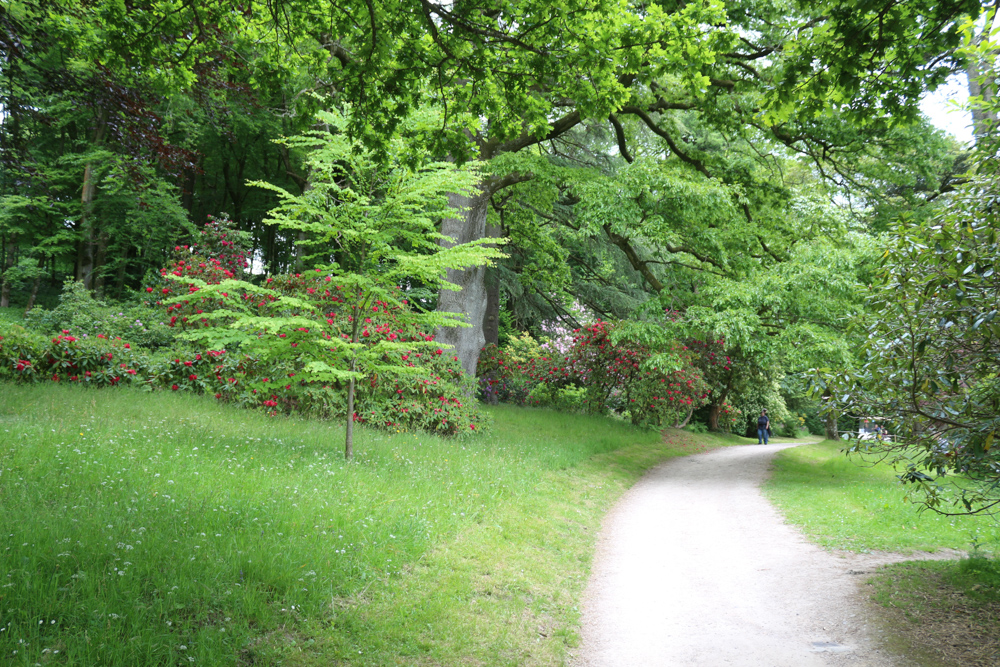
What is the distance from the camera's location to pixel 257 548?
4.52 m

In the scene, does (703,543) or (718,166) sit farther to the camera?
(718,166)

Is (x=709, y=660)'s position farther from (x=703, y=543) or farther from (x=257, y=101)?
(x=257, y=101)

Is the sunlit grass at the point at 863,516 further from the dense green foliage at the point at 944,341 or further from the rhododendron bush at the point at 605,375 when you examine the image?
the rhododendron bush at the point at 605,375

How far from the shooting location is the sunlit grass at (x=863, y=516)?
7520mm

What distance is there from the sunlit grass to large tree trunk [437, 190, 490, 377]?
702cm

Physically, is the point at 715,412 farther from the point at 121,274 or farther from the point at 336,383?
the point at 121,274

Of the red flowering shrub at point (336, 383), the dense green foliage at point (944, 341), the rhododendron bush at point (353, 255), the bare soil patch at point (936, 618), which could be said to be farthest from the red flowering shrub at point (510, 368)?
the dense green foliage at point (944, 341)

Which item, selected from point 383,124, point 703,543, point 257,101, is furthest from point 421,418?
point 257,101

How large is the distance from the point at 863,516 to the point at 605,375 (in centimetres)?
1091

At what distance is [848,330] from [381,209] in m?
5.77

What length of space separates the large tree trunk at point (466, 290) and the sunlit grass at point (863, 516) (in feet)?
23.0

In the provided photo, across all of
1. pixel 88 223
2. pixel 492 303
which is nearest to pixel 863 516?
pixel 492 303

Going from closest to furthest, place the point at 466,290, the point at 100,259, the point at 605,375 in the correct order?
the point at 466,290 < the point at 605,375 < the point at 100,259

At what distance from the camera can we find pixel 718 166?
14.0 meters
